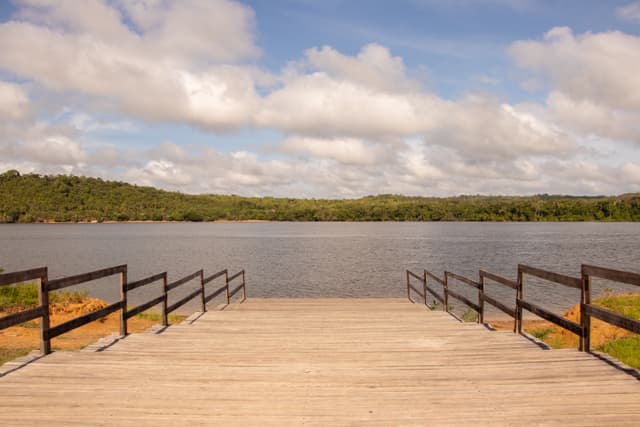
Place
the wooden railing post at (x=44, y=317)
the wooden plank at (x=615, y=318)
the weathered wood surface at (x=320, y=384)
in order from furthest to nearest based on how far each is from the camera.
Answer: the wooden railing post at (x=44, y=317)
the wooden plank at (x=615, y=318)
the weathered wood surface at (x=320, y=384)

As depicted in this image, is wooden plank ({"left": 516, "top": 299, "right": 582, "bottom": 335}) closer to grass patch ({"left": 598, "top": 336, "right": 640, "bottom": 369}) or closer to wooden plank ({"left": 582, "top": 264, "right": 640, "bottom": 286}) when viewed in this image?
wooden plank ({"left": 582, "top": 264, "right": 640, "bottom": 286})

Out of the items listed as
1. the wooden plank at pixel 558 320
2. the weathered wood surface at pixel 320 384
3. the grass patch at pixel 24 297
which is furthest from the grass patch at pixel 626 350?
the grass patch at pixel 24 297

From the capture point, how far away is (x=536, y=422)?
3965 mm

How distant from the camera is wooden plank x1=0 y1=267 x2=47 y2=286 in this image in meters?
5.34

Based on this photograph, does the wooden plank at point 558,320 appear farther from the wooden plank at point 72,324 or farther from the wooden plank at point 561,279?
the wooden plank at point 72,324

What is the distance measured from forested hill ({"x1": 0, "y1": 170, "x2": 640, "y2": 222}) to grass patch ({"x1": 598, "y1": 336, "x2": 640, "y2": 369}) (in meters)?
176

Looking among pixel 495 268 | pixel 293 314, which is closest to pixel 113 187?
pixel 495 268

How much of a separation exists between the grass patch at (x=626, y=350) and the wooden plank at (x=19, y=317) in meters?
9.86

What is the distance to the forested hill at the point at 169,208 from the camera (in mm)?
169625

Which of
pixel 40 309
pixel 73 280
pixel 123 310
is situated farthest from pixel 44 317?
pixel 123 310

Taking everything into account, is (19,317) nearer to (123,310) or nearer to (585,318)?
(123,310)

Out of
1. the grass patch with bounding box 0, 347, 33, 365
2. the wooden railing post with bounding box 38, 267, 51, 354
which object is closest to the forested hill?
the grass patch with bounding box 0, 347, 33, 365

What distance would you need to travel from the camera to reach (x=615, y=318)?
5398mm

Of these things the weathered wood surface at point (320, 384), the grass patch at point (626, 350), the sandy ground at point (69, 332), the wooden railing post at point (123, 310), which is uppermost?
the wooden railing post at point (123, 310)
